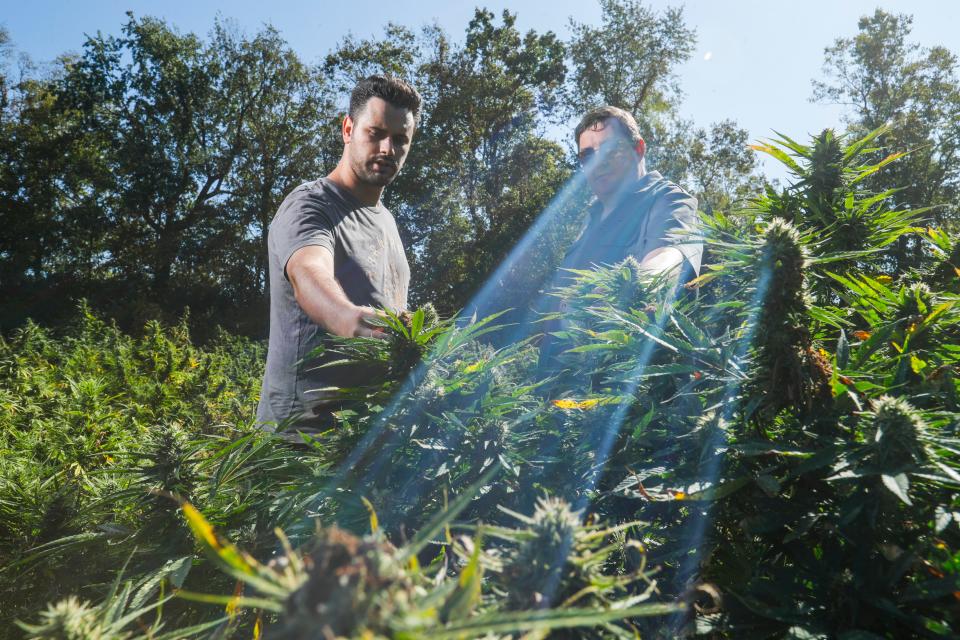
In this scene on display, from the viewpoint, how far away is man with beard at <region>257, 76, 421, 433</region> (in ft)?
6.47

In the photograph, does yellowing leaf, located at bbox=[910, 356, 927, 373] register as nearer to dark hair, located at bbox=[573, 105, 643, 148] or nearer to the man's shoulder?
the man's shoulder

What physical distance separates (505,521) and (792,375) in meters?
0.49

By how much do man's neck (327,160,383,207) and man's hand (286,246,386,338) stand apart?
3.14 feet

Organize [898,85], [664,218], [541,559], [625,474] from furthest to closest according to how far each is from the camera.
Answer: [898,85] < [664,218] < [625,474] < [541,559]

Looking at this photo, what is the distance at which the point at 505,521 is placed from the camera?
0.95 metres

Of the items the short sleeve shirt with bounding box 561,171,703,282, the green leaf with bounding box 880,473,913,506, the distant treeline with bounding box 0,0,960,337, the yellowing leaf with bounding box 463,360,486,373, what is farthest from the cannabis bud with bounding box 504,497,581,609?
the distant treeline with bounding box 0,0,960,337

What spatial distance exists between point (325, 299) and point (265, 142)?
2634 cm

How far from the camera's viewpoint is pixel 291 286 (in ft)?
7.55

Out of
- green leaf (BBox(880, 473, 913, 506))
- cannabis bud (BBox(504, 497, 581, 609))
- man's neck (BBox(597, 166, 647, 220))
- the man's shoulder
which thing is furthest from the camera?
man's neck (BBox(597, 166, 647, 220))

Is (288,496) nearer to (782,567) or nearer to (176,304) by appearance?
(782,567)

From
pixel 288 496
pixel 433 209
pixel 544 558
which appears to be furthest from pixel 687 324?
pixel 433 209

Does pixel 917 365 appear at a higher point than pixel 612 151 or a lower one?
lower

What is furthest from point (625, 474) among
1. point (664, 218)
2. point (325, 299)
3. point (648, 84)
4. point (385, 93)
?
point (648, 84)

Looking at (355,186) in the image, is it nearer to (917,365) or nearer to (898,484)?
(917,365)
